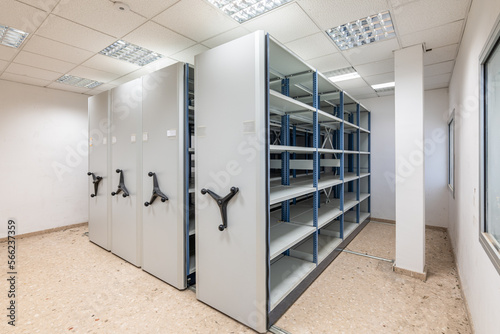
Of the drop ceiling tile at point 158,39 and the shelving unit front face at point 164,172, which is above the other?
the drop ceiling tile at point 158,39

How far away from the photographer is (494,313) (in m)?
1.38

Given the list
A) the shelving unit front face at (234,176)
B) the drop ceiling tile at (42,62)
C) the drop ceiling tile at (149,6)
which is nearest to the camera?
the shelving unit front face at (234,176)

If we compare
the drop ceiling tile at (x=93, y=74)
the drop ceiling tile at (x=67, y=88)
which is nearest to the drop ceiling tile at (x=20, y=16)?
the drop ceiling tile at (x=93, y=74)

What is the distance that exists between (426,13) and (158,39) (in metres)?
2.76

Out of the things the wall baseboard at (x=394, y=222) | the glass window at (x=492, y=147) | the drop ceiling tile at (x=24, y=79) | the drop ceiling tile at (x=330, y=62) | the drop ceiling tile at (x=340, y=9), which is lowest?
the wall baseboard at (x=394, y=222)

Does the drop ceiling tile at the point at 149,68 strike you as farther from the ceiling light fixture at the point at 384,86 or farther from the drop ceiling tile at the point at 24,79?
the ceiling light fixture at the point at 384,86

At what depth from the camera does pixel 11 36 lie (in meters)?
2.75

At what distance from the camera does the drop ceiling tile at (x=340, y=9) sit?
2.13m

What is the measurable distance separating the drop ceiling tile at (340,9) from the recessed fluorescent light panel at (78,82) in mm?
3931

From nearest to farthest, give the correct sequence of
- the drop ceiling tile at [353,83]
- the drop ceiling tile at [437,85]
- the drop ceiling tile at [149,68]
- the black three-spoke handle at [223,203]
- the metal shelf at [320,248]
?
the black three-spoke handle at [223,203]
the metal shelf at [320,248]
the drop ceiling tile at [149,68]
the drop ceiling tile at [353,83]
the drop ceiling tile at [437,85]

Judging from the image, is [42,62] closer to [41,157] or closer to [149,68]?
[149,68]

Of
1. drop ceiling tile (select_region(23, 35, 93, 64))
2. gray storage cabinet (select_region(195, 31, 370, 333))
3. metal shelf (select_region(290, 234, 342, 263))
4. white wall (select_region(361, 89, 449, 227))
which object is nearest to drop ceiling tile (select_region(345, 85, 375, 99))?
white wall (select_region(361, 89, 449, 227))

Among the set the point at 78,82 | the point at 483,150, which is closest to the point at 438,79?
the point at 483,150

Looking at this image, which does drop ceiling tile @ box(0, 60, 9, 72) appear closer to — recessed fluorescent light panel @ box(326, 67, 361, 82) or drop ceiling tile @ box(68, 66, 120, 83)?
drop ceiling tile @ box(68, 66, 120, 83)
